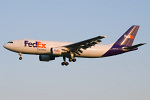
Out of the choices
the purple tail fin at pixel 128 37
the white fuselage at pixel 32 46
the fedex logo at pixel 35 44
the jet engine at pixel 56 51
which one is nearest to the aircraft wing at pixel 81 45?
the jet engine at pixel 56 51

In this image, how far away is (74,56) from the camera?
58.5m

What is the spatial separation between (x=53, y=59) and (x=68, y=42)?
4.59 metres

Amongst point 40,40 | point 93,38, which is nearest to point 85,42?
point 93,38

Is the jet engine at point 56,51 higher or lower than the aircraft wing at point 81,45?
lower

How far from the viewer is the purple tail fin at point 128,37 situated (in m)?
63.1

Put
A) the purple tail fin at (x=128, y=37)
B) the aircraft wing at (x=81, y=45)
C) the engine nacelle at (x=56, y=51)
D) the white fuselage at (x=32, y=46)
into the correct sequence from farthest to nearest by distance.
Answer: the purple tail fin at (x=128, y=37), the engine nacelle at (x=56, y=51), the white fuselage at (x=32, y=46), the aircraft wing at (x=81, y=45)

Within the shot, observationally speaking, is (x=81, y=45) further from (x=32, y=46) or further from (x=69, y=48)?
(x=32, y=46)

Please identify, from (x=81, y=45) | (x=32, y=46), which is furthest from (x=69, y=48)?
(x=32, y=46)

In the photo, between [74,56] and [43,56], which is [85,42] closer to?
[74,56]

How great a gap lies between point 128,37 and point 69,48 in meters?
13.3

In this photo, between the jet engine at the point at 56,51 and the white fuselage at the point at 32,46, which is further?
the jet engine at the point at 56,51

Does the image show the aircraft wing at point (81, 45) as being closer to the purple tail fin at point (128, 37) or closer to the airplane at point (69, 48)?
the airplane at point (69, 48)

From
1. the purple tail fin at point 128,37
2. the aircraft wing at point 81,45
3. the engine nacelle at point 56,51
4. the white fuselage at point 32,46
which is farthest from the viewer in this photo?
the purple tail fin at point 128,37

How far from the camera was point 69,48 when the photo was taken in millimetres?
57125
